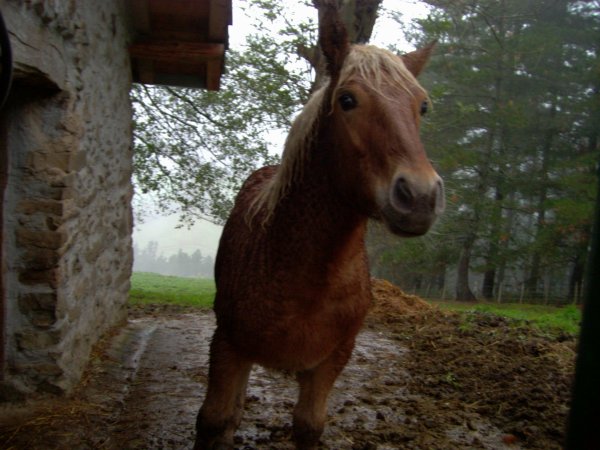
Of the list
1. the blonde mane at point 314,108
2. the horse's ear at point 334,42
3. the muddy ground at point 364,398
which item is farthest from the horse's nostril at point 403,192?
the muddy ground at point 364,398

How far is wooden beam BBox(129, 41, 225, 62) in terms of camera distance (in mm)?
5590

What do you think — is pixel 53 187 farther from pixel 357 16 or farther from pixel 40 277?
pixel 357 16

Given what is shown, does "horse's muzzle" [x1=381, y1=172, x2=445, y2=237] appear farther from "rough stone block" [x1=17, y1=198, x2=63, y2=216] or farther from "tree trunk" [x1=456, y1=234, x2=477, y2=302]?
"tree trunk" [x1=456, y1=234, x2=477, y2=302]

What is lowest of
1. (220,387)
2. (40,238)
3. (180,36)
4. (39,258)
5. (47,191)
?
(220,387)

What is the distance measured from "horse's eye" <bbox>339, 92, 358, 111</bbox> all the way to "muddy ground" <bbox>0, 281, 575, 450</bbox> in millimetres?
2202

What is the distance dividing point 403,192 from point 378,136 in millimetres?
297

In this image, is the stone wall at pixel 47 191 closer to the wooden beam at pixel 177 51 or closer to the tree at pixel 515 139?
the wooden beam at pixel 177 51

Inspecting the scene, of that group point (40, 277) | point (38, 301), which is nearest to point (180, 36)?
point (40, 277)

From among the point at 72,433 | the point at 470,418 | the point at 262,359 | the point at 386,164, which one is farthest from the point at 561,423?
the point at 72,433

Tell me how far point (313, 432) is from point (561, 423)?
194 cm

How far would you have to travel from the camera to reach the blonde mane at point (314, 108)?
2.31 metres

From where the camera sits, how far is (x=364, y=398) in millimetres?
4355

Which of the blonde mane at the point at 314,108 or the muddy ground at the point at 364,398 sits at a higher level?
the blonde mane at the point at 314,108

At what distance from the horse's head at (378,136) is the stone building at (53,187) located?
5.39 ft
